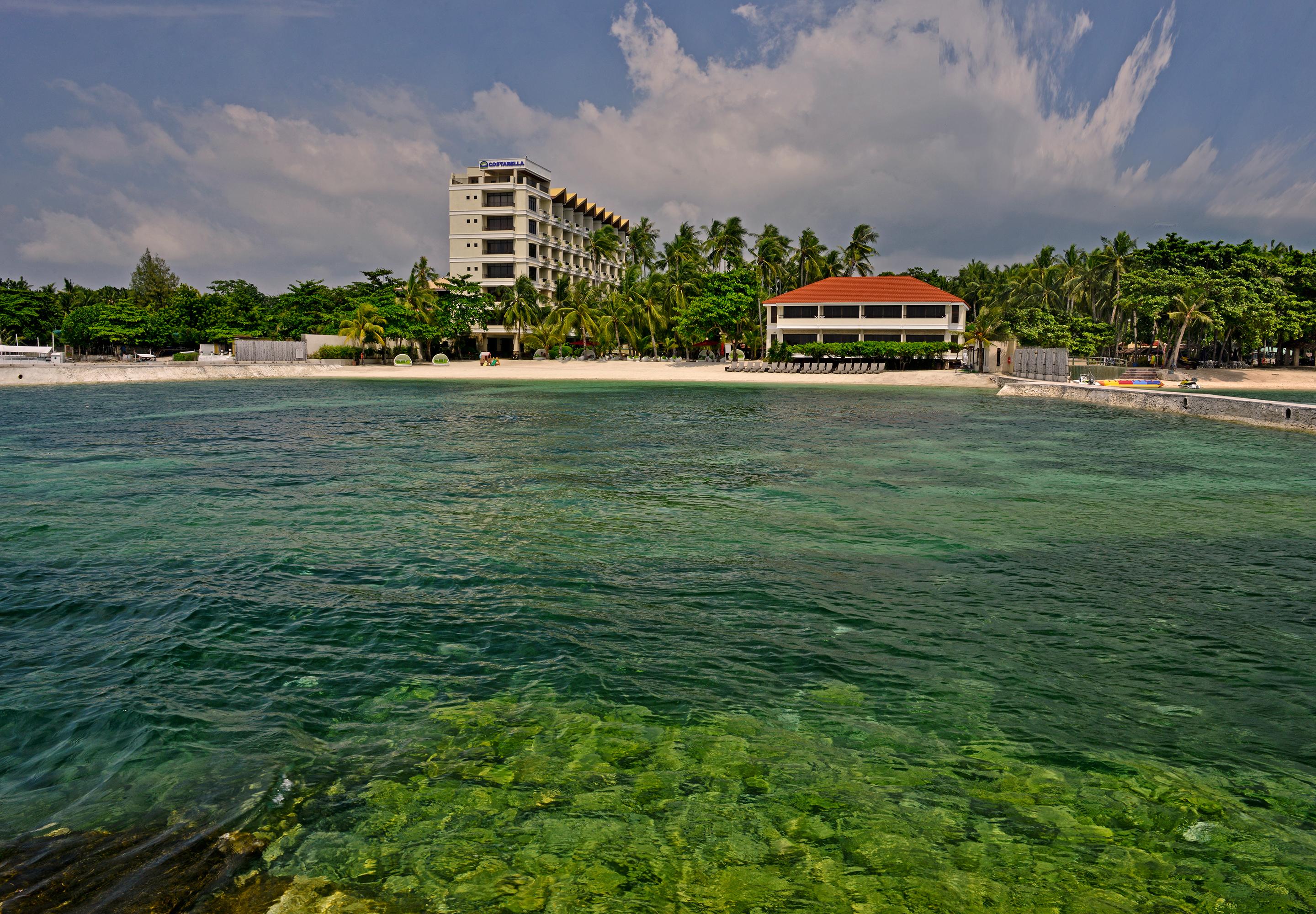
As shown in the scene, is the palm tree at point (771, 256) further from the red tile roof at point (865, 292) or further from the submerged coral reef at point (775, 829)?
the submerged coral reef at point (775, 829)

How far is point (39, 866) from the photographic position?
4469mm

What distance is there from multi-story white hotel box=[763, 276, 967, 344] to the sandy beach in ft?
26.4

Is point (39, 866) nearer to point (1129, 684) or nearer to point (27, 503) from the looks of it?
point (1129, 684)

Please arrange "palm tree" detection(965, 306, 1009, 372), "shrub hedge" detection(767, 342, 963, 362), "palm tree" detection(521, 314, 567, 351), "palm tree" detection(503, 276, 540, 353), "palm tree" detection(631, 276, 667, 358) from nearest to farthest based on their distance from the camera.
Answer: "shrub hedge" detection(767, 342, 963, 362), "palm tree" detection(965, 306, 1009, 372), "palm tree" detection(631, 276, 667, 358), "palm tree" detection(521, 314, 567, 351), "palm tree" detection(503, 276, 540, 353)

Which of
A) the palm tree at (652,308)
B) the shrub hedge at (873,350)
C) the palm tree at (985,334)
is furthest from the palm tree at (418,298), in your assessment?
the palm tree at (985,334)

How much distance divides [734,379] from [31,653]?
56.6m

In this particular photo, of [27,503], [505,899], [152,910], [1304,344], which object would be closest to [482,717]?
[505,899]

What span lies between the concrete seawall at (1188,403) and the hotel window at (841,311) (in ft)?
74.9

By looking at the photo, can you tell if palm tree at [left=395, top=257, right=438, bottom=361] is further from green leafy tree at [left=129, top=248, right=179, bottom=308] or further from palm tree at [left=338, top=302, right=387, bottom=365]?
green leafy tree at [left=129, top=248, right=179, bottom=308]

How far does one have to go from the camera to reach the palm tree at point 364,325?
7619cm

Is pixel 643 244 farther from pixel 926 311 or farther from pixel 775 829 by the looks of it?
pixel 775 829

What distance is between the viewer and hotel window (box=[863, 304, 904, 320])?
235ft

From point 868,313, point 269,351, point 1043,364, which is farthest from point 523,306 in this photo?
point 1043,364

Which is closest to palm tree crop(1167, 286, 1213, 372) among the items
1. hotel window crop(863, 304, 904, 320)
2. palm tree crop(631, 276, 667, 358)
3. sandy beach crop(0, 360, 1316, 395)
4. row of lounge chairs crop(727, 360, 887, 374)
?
sandy beach crop(0, 360, 1316, 395)
